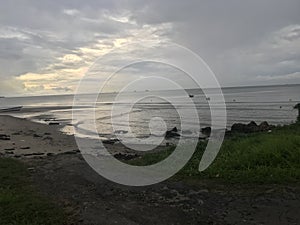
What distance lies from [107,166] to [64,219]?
6.18 metres

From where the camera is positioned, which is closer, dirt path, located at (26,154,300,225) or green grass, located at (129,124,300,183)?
dirt path, located at (26,154,300,225)

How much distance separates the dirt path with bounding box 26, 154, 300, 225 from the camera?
7.17 m

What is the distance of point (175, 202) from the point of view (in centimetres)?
832

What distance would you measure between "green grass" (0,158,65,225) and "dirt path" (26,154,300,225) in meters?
0.39

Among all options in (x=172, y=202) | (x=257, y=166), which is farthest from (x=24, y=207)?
(x=257, y=166)

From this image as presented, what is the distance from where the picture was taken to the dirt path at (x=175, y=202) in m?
7.17

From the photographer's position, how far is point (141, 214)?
750 cm

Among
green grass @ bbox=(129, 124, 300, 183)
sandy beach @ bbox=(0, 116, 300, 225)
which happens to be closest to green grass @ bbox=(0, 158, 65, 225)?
sandy beach @ bbox=(0, 116, 300, 225)

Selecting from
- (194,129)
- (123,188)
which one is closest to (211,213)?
(123,188)

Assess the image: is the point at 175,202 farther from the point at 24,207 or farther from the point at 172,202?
the point at 24,207

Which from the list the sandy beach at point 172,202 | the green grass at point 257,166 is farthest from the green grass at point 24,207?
the green grass at point 257,166

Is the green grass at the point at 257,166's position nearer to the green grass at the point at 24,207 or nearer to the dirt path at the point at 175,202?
the dirt path at the point at 175,202

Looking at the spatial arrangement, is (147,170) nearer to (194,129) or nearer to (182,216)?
(182,216)

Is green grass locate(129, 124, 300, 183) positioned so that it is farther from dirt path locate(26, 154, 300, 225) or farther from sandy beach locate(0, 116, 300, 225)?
dirt path locate(26, 154, 300, 225)
